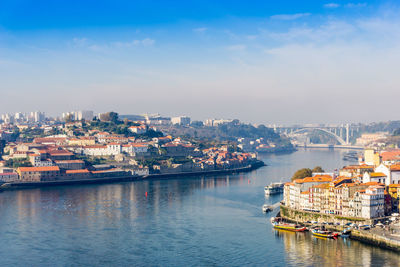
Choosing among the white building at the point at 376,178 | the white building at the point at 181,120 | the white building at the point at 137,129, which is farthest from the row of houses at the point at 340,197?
the white building at the point at 181,120

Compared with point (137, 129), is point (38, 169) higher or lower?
lower

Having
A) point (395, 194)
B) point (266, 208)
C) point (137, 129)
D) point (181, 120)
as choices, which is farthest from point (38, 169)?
point (181, 120)

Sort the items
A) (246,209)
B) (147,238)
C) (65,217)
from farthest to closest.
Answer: (246,209)
(65,217)
(147,238)

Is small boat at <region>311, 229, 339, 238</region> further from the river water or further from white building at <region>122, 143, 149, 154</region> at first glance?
white building at <region>122, 143, 149, 154</region>

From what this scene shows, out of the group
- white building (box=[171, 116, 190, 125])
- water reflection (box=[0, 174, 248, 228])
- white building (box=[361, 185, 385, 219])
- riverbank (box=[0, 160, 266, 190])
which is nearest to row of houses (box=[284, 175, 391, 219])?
white building (box=[361, 185, 385, 219])

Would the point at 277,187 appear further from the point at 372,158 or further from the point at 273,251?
the point at 273,251

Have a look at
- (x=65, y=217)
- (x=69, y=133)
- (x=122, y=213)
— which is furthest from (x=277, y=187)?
(x=69, y=133)

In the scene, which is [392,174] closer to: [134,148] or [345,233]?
[345,233]
